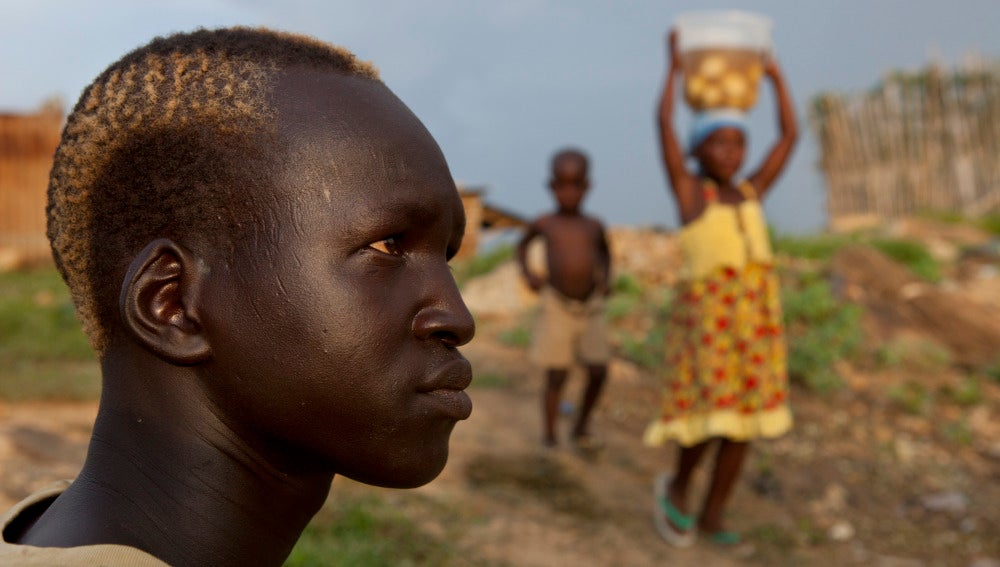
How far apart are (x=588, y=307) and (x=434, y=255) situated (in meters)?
4.34

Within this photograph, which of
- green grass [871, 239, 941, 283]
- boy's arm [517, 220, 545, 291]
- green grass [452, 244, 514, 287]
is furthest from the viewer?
green grass [452, 244, 514, 287]

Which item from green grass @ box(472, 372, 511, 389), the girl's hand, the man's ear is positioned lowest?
green grass @ box(472, 372, 511, 389)

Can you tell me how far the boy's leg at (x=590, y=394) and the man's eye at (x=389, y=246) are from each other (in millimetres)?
4279

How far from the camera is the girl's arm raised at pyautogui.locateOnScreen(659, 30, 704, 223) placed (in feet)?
13.8

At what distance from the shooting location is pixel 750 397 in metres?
4.10

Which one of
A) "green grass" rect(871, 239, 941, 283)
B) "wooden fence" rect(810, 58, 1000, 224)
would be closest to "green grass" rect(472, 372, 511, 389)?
"green grass" rect(871, 239, 941, 283)

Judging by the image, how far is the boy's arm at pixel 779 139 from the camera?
14.2 ft

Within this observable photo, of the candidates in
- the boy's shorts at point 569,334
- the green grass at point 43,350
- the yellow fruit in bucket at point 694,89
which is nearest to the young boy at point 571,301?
the boy's shorts at point 569,334

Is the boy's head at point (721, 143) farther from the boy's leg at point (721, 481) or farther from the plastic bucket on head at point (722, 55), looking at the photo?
the boy's leg at point (721, 481)

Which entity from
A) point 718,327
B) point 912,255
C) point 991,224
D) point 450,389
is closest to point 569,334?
point 718,327

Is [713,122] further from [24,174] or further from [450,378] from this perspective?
[24,174]

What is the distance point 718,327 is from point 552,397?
1.52 metres

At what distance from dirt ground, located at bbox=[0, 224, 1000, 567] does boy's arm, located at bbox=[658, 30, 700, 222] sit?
5.11 feet

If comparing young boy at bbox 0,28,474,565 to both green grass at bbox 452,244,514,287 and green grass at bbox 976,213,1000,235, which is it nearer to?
green grass at bbox 452,244,514,287
